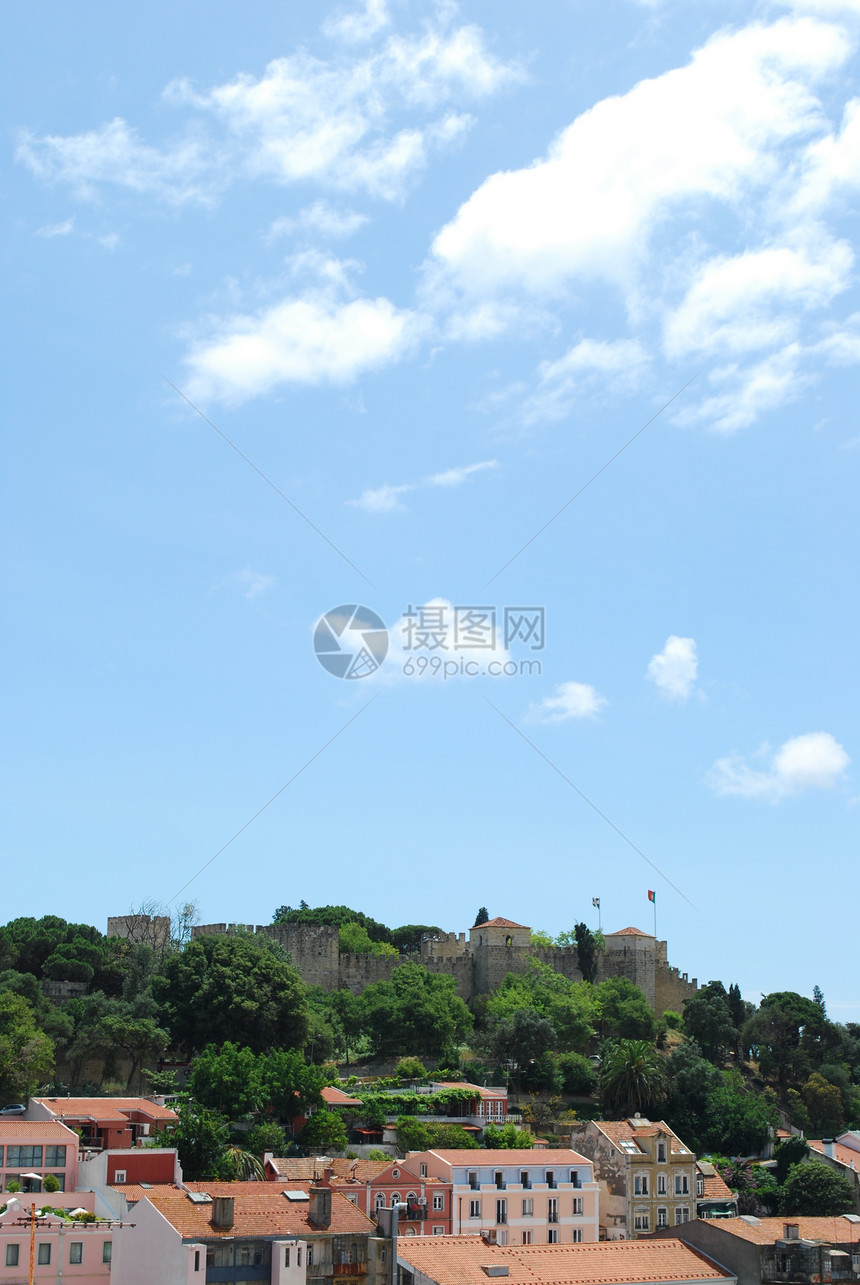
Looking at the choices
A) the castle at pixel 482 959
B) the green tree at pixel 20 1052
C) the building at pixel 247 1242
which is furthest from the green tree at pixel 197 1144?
the castle at pixel 482 959

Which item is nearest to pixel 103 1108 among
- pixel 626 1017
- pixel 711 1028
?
pixel 626 1017

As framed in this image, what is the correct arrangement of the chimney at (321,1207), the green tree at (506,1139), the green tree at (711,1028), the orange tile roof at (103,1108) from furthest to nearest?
1. the green tree at (711,1028)
2. the green tree at (506,1139)
3. the orange tile roof at (103,1108)
4. the chimney at (321,1207)

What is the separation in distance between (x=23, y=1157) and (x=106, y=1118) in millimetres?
5040

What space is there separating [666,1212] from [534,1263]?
15.5 meters

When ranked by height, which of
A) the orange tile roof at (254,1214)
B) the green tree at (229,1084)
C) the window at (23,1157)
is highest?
the green tree at (229,1084)

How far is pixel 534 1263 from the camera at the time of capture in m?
37.2

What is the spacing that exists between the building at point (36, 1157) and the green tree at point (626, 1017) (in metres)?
40.2

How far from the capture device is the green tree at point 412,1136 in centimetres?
5266

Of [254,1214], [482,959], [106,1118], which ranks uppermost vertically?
[482,959]

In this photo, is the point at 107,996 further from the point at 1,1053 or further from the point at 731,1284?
the point at 731,1284

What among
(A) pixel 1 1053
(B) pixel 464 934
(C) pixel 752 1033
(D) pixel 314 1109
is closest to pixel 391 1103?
(D) pixel 314 1109

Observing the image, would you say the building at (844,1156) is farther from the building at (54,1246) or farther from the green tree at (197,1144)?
the building at (54,1246)

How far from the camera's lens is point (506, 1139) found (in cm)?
5362

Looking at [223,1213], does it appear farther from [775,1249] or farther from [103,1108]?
[775,1249]
